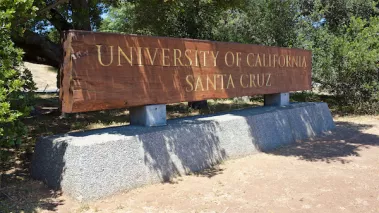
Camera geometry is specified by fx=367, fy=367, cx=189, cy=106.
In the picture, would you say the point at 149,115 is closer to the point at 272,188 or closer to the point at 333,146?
the point at 272,188

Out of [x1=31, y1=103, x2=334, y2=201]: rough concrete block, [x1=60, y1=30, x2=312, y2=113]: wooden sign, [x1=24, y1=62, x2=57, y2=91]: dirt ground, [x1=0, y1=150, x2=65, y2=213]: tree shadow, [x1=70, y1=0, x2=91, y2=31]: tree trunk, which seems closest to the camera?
[x1=0, y1=150, x2=65, y2=213]: tree shadow

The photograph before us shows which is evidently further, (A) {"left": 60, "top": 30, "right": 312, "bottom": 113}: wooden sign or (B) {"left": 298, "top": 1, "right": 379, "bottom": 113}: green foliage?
(B) {"left": 298, "top": 1, "right": 379, "bottom": 113}: green foliage

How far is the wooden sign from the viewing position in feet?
15.7

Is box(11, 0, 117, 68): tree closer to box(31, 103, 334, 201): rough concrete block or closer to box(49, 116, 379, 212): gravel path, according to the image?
box(31, 103, 334, 201): rough concrete block

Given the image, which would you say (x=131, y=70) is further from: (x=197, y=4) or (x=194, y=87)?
(x=197, y=4)

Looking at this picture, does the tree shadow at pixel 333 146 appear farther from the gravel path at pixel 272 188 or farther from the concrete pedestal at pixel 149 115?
the concrete pedestal at pixel 149 115

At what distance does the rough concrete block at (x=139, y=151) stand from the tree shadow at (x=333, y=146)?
625 mm

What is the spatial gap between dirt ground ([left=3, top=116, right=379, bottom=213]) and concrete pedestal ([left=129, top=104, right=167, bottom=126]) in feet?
3.33

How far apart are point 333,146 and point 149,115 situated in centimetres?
432

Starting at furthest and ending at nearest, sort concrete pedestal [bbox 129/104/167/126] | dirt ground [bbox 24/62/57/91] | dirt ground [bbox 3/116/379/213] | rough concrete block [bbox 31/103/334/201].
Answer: dirt ground [bbox 24/62/57/91], concrete pedestal [bbox 129/104/167/126], rough concrete block [bbox 31/103/334/201], dirt ground [bbox 3/116/379/213]

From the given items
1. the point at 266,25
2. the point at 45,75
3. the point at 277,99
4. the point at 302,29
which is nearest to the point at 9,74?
the point at 277,99

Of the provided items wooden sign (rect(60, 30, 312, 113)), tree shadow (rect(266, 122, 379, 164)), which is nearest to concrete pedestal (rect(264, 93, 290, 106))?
wooden sign (rect(60, 30, 312, 113))

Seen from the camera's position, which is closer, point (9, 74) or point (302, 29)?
point (9, 74)

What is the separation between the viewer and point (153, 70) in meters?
5.63
